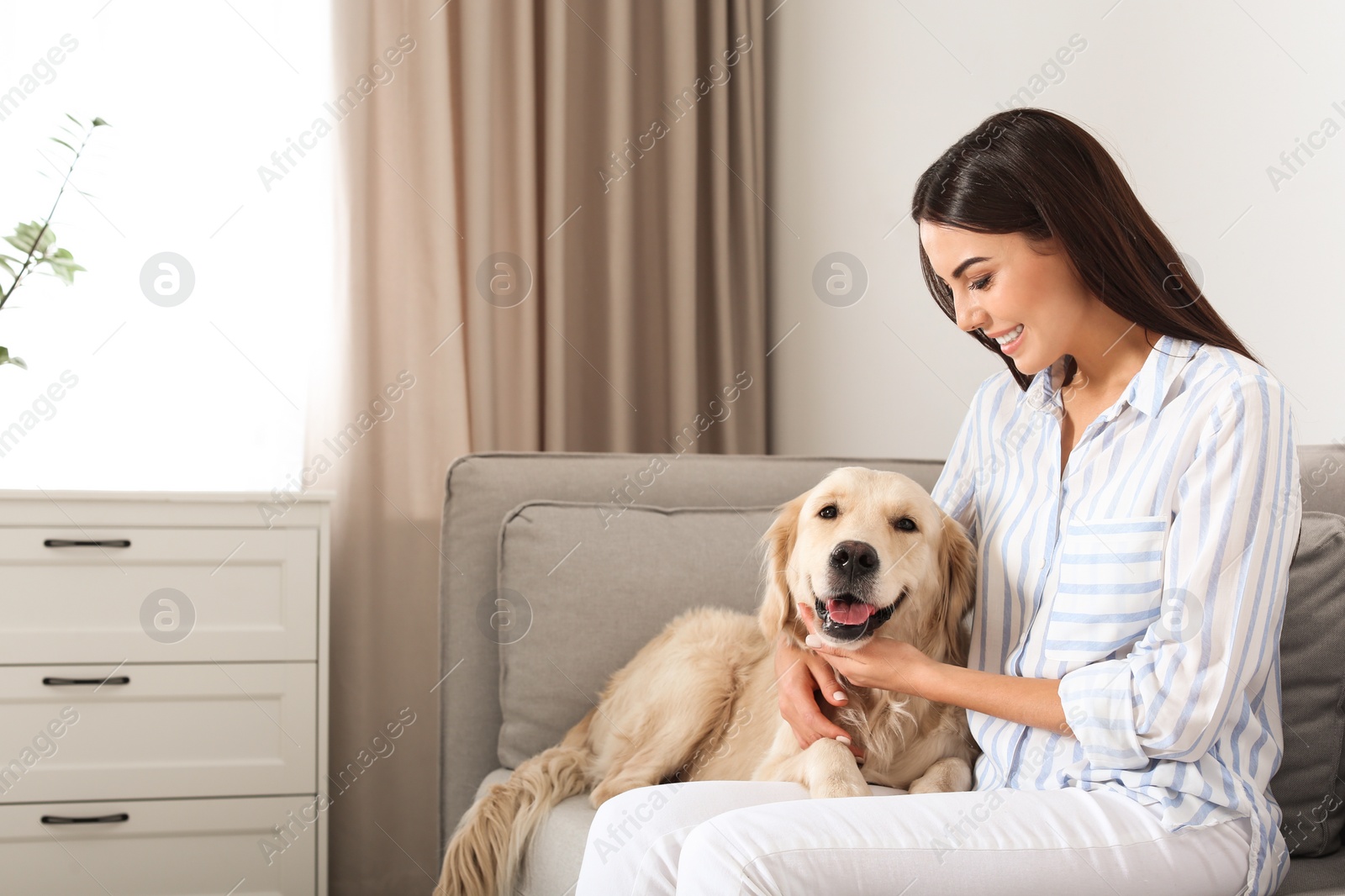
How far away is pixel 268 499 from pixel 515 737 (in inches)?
33.3

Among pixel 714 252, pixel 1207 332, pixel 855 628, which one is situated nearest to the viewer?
pixel 1207 332

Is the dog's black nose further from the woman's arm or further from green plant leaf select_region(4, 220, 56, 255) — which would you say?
green plant leaf select_region(4, 220, 56, 255)

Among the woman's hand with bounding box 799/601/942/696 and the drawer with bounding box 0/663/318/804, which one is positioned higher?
the woman's hand with bounding box 799/601/942/696

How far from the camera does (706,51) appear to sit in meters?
3.26

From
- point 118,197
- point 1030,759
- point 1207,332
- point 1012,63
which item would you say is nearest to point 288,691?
point 118,197

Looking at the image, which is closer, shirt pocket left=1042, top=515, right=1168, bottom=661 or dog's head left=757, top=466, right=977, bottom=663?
shirt pocket left=1042, top=515, right=1168, bottom=661

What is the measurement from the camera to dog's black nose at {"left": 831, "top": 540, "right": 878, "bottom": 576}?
134cm

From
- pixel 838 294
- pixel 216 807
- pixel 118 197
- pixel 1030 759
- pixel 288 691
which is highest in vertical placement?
pixel 118 197

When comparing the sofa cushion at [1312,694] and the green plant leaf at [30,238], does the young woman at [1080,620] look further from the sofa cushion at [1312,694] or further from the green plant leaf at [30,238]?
the green plant leaf at [30,238]

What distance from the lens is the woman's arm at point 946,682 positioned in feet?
3.82

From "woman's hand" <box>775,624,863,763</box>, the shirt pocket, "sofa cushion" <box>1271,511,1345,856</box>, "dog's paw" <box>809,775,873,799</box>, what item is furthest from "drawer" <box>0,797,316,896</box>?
"sofa cushion" <box>1271,511,1345,856</box>

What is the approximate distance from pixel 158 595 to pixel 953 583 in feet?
5.59

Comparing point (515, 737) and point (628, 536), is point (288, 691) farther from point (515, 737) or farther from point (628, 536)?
point (628, 536)

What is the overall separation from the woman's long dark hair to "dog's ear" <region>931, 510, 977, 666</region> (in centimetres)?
38
